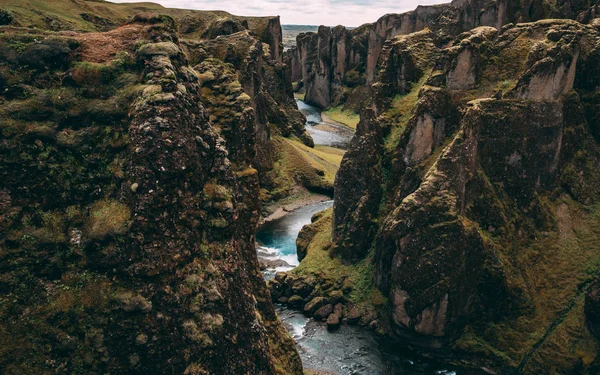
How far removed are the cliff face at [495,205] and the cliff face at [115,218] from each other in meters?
26.1

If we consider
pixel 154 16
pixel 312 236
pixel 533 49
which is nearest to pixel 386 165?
pixel 312 236

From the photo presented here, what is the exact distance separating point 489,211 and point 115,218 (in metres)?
43.9

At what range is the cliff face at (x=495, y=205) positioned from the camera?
54.8 m

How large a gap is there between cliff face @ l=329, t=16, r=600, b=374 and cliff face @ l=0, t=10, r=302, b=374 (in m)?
26.1

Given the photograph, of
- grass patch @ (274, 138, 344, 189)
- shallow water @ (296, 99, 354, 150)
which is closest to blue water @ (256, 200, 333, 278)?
grass patch @ (274, 138, 344, 189)

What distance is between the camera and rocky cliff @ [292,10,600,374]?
180ft

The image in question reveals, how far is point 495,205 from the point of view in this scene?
59.0 m

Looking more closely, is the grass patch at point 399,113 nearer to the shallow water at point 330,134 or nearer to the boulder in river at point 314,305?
the boulder in river at point 314,305

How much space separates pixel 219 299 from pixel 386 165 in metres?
42.6

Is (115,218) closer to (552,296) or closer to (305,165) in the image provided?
(552,296)

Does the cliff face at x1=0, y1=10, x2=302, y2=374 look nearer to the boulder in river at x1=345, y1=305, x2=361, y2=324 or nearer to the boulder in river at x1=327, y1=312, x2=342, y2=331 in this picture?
the boulder in river at x1=327, y1=312, x2=342, y2=331

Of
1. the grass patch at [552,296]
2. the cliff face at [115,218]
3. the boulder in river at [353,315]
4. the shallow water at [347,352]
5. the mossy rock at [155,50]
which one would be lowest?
the shallow water at [347,352]

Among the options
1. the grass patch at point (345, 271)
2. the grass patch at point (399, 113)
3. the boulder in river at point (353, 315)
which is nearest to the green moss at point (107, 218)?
the boulder in river at point (353, 315)

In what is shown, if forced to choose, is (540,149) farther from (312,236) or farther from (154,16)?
(154,16)
